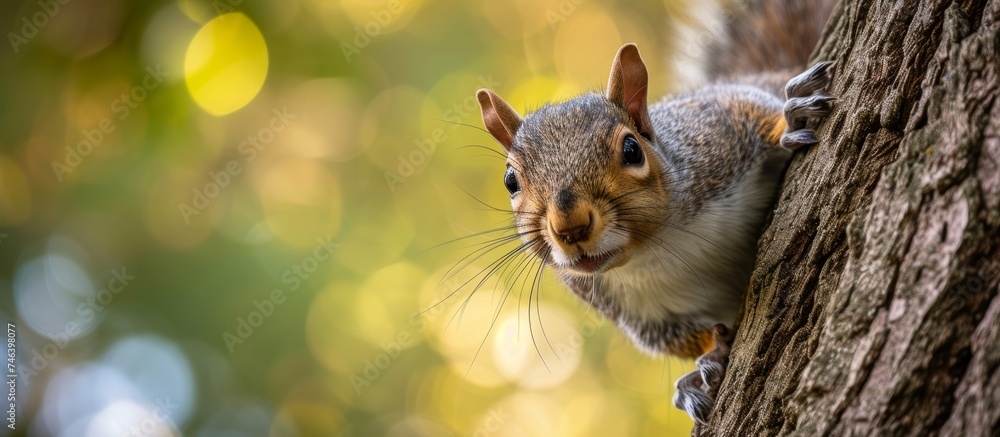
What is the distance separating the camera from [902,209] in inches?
55.2

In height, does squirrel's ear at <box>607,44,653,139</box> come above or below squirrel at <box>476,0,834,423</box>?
above

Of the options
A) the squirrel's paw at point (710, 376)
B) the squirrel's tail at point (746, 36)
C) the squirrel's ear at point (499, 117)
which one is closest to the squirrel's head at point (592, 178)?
the squirrel's ear at point (499, 117)

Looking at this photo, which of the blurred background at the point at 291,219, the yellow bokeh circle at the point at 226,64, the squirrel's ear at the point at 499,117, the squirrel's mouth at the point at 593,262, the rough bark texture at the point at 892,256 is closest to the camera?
the rough bark texture at the point at 892,256

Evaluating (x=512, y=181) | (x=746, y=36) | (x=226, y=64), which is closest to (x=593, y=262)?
(x=512, y=181)

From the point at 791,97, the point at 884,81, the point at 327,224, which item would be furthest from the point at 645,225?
the point at 327,224

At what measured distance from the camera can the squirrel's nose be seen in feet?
6.50

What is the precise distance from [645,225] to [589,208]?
24 centimetres

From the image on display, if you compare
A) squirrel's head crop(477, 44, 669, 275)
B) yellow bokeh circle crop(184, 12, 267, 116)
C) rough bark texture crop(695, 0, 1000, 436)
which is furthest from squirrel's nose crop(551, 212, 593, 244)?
yellow bokeh circle crop(184, 12, 267, 116)

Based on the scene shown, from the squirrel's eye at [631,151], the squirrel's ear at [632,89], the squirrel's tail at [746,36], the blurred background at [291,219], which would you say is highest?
the squirrel's tail at [746,36]

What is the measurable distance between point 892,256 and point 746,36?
2.39 meters

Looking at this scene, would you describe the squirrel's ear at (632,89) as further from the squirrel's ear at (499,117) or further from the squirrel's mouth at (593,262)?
the squirrel's mouth at (593,262)

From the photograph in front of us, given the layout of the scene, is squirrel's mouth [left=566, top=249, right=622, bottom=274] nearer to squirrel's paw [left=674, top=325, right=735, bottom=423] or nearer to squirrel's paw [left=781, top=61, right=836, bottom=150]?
squirrel's paw [left=674, top=325, right=735, bottom=423]

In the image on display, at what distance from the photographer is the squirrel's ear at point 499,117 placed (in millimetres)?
2559

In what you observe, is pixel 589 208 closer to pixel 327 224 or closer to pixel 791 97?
pixel 791 97
